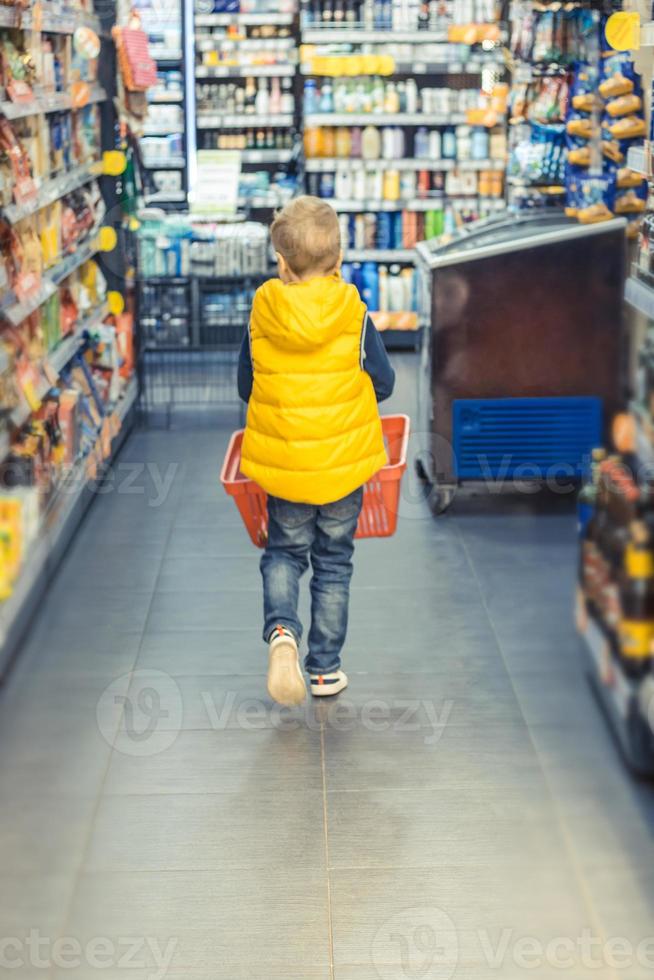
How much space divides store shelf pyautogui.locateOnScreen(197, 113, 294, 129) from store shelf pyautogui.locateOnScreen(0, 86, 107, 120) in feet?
11.6

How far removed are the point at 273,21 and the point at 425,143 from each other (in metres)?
1.45

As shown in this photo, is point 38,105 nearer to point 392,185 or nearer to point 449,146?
point 392,185

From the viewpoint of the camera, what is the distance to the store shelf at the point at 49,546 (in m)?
3.01

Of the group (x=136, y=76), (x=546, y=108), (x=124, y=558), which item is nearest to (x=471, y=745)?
(x=124, y=558)

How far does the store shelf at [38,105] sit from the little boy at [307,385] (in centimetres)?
117

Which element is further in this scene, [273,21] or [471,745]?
[273,21]

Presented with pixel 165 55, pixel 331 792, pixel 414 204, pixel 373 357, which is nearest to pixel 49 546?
pixel 373 357

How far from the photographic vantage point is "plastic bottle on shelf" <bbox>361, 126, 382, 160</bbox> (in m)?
8.44

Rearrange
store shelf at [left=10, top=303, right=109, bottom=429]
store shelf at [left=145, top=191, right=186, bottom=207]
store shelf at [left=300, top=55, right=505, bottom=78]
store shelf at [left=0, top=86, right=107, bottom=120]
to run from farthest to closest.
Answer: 1. store shelf at [left=145, top=191, right=186, bottom=207]
2. store shelf at [left=300, top=55, right=505, bottom=78]
3. store shelf at [left=0, top=86, right=107, bottom=120]
4. store shelf at [left=10, top=303, right=109, bottom=429]

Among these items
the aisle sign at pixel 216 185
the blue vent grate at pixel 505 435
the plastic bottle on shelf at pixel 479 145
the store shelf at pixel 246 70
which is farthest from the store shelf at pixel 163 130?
the blue vent grate at pixel 505 435

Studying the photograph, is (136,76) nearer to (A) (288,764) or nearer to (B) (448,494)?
(B) (448,494)

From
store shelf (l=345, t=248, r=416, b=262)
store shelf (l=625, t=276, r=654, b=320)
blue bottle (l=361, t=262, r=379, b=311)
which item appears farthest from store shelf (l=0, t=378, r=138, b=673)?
store shelf (l=345, t=248, r=416, b=262)

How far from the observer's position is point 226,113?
9039 mm

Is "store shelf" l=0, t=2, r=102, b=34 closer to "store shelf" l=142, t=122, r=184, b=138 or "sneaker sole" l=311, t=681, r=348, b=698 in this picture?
"sneaker sole" l=311, t=681, r=348, b=698
